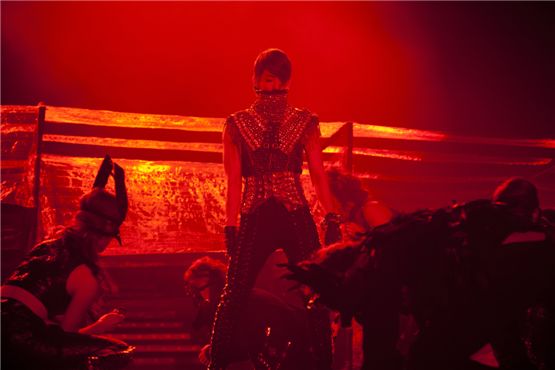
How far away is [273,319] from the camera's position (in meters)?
5.63

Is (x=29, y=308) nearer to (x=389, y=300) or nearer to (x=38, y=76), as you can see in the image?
(x=389, y=300)

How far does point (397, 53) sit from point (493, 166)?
208 centimetres

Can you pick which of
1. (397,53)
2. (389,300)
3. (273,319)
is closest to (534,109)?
(397,53)

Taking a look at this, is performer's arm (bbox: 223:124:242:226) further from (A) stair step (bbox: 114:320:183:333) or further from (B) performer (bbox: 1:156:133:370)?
(A) stair step (bbox: 114:320:183:333)

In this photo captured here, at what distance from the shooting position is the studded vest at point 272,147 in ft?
17.4

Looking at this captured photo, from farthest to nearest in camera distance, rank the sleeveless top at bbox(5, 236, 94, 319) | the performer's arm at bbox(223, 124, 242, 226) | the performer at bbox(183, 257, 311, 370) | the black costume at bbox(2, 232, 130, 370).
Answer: the performer at bbox(183, 257, 311, 370) → the performer's arm at bbox(223, 124, 242, 226) → the sleeveless top at bbox(5, 236, 94, 319) → the black costume at bbox(2, 232, 130, 370)

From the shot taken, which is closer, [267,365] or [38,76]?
[267,365]

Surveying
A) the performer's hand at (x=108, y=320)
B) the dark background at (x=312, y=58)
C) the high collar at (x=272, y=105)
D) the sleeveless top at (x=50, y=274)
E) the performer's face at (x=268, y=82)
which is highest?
the dark background at (x=312, y=58)

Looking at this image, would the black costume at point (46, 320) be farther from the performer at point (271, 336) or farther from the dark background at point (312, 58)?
the dark background at point (312, 58)

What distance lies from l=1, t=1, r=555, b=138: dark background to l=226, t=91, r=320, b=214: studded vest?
4812mm

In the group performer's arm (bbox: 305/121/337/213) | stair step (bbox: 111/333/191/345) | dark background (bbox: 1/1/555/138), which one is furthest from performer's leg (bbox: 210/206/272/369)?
dark background (bbox: 1/1/555/138)

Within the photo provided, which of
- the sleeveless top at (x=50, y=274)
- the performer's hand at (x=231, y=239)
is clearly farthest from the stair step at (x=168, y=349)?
the sleeveless top at (x=50, y=274)

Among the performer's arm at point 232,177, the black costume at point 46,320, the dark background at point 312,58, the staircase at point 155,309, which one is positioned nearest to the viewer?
the black costume at point 46,320

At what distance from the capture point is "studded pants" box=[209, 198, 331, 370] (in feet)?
16.3
